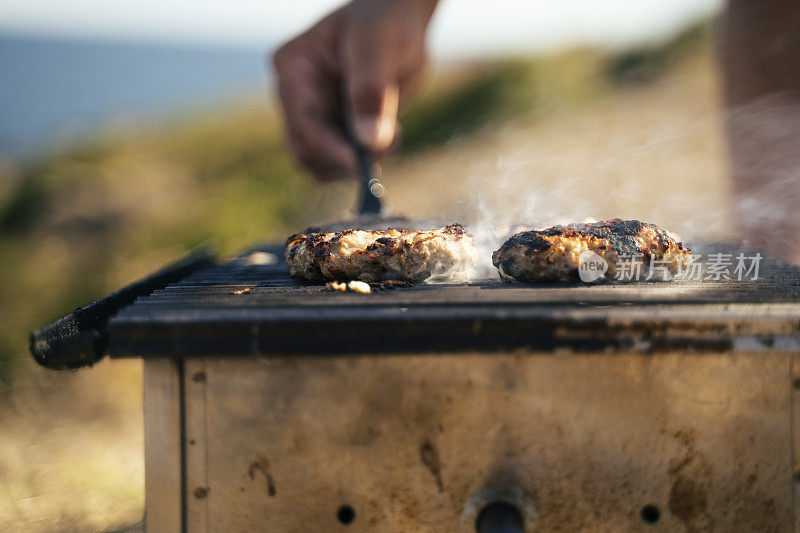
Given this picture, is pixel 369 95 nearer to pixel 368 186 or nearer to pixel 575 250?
pixel 368 186

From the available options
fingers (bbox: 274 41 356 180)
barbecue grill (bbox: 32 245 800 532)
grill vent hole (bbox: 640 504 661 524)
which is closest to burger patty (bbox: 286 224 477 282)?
barbecue grill (bbox: 32 245 800 532)

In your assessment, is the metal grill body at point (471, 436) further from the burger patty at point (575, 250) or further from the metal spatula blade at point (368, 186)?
the metal spatula blade at point (368, 186)

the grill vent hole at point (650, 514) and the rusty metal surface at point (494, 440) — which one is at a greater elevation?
the rusty metal surface at point (494, 440)

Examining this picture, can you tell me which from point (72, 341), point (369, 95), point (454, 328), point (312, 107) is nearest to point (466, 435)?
point (454, 328)

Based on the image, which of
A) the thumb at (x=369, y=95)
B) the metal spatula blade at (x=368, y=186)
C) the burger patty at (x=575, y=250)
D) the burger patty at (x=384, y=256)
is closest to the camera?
the burger patty at (x=575, y=250)

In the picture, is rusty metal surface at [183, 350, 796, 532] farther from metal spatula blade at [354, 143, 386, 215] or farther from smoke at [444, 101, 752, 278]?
smoke at [444, 101, 752, 278]

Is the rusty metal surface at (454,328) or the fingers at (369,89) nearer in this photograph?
the rusty metal surface at (454,328)

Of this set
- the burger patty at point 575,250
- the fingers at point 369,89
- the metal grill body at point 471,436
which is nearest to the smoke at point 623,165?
the fingers at point 369,89

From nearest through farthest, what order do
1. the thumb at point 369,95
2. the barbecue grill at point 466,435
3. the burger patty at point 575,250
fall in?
1. the barbecue grill at point 466,435
2. the burger patty at point 575,250
3. the thumb at point 369,95

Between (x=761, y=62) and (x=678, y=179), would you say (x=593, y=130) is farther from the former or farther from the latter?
(x=761, y=62)
